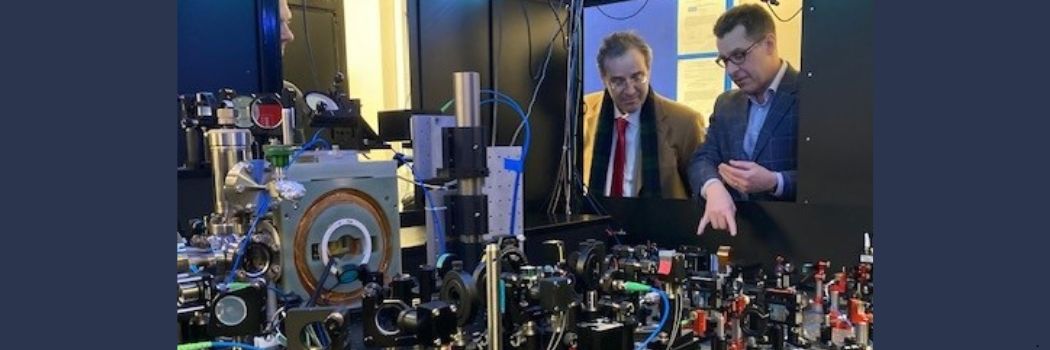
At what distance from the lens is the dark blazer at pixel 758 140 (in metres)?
3.71

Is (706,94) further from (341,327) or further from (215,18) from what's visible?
(341,327)

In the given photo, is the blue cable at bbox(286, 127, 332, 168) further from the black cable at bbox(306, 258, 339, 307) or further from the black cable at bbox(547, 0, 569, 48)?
the black cable at bbox(547, 0, 569, 48)

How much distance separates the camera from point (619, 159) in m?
4.49

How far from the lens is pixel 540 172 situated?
180 inches

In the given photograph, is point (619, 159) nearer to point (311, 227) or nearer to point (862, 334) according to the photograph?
point (862, 334)

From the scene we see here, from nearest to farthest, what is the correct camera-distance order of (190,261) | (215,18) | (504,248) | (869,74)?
(190,261) < (504,248) < (215,18) < (869,74)

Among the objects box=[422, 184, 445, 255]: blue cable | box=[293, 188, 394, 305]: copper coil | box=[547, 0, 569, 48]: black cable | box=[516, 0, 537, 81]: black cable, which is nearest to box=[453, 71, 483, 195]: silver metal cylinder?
box=[422, 184, 445, 255]: blue cable

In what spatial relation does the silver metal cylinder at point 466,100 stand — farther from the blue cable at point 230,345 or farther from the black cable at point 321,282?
the blue cable at point 230,345

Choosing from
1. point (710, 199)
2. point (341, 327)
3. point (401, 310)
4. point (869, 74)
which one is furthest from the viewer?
point (710, 199)

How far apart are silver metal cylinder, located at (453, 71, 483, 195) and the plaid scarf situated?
1890 mm

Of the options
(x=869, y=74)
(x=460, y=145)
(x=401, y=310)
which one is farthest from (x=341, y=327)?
(x=869, y=74)

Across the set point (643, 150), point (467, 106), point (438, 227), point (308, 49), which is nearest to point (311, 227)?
point (438, 227)

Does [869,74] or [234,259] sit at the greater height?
[869,74]

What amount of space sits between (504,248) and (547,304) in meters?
0.32
